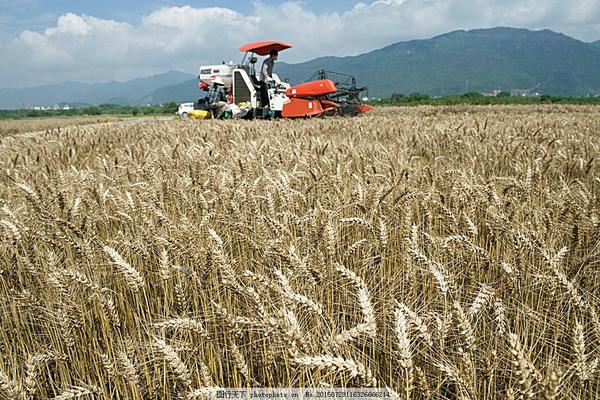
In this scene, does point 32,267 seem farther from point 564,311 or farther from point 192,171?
point 564,311

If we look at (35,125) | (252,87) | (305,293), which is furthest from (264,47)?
(35,125)

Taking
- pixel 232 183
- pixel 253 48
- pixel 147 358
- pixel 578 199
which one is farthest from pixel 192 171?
pixel 253 48

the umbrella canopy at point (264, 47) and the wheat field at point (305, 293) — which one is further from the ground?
the umbrella canopy at point (264, 47)

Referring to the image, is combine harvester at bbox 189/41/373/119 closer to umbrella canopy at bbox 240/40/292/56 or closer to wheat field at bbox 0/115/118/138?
umbrella canopy at bbox 240/40/292/56

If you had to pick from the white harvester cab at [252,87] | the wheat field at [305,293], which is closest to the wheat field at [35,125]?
the white harvester cab at [252,87]

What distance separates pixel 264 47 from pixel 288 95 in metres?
2.55

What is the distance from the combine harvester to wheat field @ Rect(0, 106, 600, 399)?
9.84 meters

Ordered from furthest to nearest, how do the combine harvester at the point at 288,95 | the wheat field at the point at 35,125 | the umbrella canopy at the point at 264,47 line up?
1. the wheat field at the point at 35,125
2. the umbrella canopy at the point at 264,47
3. the combine harvester at the point at 288,95

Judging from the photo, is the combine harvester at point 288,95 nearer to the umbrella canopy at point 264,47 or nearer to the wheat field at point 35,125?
the umbrella canopy at point 264,47

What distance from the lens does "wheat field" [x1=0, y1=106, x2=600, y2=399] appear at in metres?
1.10

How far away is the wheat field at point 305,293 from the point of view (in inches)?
43.2

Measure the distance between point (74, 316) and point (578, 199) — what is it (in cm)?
259

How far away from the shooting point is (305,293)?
1.62 metres

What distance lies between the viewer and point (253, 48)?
47.4ft
